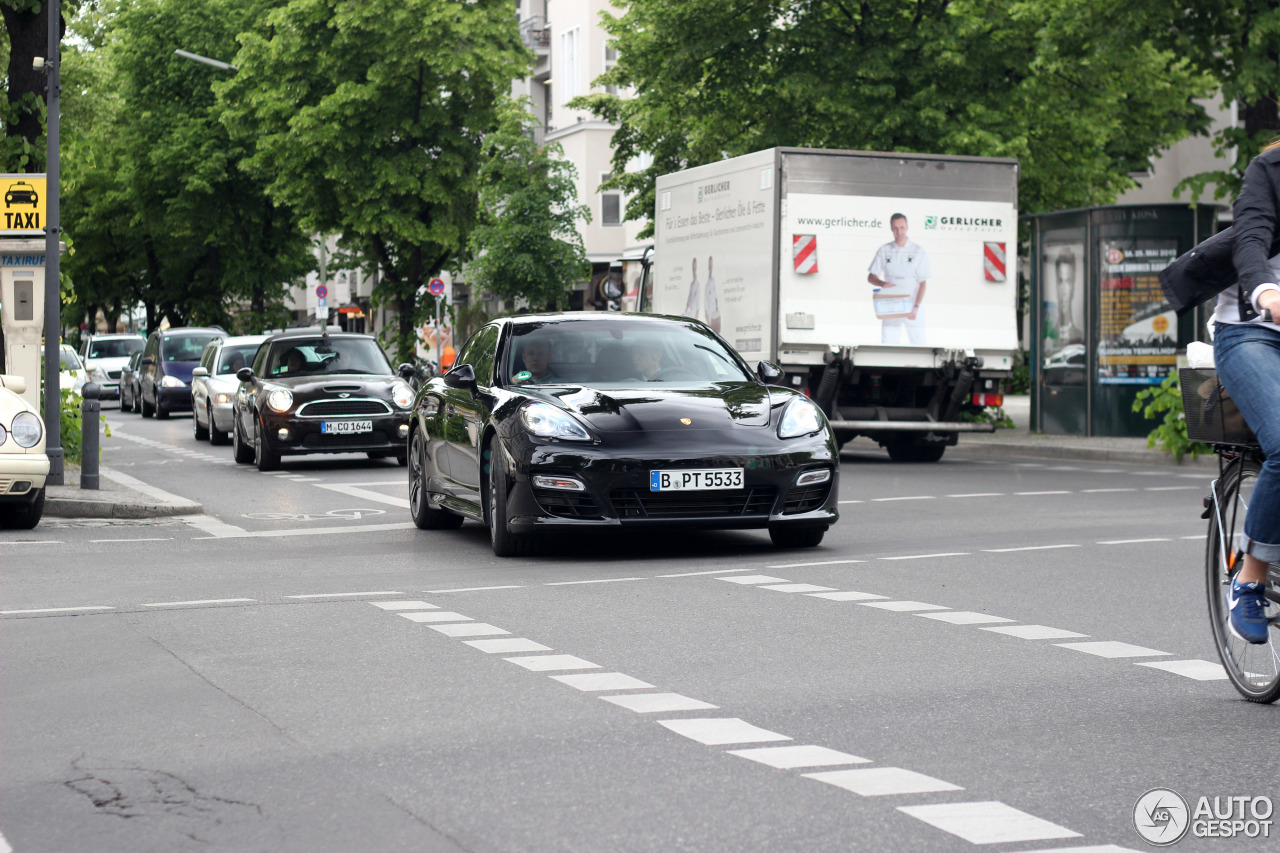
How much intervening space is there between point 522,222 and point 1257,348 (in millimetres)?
41275

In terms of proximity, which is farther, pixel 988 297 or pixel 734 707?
pixel 988 297

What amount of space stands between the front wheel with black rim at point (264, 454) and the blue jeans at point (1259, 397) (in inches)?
655

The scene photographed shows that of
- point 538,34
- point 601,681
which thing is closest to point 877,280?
point 601,681

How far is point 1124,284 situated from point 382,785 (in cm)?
2109

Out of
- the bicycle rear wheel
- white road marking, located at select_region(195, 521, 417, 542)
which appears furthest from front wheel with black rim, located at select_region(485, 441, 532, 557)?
the bicycle rear wheel

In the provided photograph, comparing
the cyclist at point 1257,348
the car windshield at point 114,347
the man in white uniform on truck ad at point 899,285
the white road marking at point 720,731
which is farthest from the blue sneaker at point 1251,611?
the car windshield at point 114,347

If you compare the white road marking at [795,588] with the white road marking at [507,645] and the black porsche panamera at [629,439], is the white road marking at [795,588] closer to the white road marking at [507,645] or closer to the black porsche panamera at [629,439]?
the black porsche panamera at [629,439]

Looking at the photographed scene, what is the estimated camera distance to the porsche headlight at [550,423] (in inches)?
452

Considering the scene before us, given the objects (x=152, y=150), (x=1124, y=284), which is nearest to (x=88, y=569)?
(x=1124, y=284)

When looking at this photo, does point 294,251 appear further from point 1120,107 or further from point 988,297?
point 988,297

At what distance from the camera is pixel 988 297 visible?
22281 mm

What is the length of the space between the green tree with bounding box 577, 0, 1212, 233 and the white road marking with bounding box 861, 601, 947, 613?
65.8 ft

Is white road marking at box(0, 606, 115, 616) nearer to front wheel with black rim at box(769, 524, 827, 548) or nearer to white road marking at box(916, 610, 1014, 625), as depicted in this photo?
white road marking at box(916, 610, 1014, 625)

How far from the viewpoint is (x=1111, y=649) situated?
785cm
